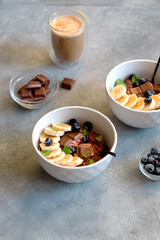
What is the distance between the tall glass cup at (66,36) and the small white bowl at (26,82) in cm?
17

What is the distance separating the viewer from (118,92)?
1532 mm

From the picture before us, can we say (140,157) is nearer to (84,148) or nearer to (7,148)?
(84,148)

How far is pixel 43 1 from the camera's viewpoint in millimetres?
2545

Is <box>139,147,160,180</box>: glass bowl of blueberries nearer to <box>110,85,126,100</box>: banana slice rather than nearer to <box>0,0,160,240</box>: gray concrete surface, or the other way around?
<box>0,0,160,240</box>: gray concrete surface

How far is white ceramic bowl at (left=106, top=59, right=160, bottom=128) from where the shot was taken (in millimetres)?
1425

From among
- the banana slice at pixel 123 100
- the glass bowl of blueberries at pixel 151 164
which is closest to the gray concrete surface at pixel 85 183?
the glass bowl of blueberries at pixel 151 164

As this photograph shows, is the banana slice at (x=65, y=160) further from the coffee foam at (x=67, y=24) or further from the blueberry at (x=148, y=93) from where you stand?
the coffee foam at (x=67, y=24)

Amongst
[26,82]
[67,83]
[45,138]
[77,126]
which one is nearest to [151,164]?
[77,126]

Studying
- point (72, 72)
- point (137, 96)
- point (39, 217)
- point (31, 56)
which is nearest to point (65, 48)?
point (72, 72)

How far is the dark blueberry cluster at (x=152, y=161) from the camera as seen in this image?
1.32 m

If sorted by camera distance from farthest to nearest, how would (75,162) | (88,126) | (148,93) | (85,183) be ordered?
(148,93) < (88,126) < (85,183) < (75,162)

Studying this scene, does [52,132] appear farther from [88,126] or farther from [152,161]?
[152,161]

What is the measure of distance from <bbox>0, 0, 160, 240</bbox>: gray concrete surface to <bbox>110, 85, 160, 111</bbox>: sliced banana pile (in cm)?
14

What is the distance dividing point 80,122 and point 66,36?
23.4 inches
